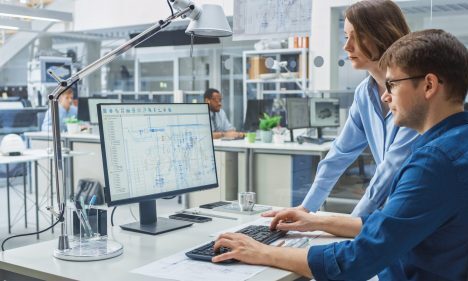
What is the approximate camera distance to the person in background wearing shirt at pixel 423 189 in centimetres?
115

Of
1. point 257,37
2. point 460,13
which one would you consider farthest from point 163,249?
point 460,13

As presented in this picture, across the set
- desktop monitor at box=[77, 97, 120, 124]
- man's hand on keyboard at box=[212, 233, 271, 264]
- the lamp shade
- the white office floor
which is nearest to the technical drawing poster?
the white office floor

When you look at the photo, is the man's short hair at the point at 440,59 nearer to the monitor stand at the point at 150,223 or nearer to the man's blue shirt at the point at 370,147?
the man's blue shirt at the point at 370,147

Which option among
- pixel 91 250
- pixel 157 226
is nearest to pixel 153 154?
pixel 157 226

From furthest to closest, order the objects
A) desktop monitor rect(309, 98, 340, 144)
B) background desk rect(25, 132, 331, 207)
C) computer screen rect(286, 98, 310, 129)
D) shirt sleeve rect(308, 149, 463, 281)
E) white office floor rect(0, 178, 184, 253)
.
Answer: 1. desktop monitor rect(309, 98, 340, 144)
2. computer screen rect(286, 98, 310, 129)
3. background desk rect(25, 132, 331, 207)
4. white office floor rect(0, 178, 184, 253)
5. shirt sleeve rect(308, 149, 463, 281)

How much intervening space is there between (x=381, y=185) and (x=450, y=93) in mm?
555

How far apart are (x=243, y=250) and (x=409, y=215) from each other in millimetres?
459

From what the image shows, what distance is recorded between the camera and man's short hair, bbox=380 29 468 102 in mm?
1203

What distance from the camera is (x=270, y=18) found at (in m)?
3.92

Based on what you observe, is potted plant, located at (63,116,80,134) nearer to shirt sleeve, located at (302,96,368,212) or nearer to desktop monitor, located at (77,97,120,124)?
desktop monitor, located at (77,97,120,124)

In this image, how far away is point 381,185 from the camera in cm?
172

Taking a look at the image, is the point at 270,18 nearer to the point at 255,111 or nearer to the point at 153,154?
the point at 255,111

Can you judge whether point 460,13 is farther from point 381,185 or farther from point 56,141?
point 56,141

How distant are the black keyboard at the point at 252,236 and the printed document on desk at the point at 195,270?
0.7 inches
